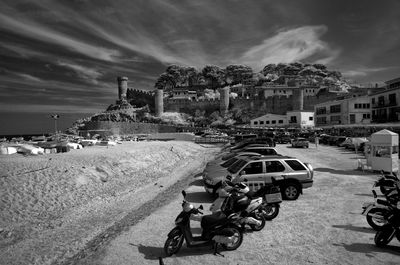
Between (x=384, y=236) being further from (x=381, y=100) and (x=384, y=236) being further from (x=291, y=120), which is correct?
(x=291, y=120)

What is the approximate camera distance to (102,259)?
20.3ft

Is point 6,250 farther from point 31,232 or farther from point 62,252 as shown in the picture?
point 62,252

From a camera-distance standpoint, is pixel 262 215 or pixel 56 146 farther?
pixel 56 146

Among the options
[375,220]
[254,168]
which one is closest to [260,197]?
[254,168]

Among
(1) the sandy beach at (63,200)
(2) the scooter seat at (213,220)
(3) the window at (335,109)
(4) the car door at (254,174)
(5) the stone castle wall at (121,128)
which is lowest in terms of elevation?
(1) the sandy beach at (63,200)

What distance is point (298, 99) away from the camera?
78875mm

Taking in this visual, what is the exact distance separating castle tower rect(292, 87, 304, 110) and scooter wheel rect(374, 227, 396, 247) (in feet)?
253

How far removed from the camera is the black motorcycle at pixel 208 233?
598 cm

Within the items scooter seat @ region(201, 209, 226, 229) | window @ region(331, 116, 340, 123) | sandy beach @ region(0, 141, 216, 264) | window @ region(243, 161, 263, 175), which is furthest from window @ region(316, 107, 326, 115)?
scooter seat @ region(201, 209, 226, 229)

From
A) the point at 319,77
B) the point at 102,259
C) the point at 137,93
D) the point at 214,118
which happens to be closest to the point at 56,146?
the point at 102,259

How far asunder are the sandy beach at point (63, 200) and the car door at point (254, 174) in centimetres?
483

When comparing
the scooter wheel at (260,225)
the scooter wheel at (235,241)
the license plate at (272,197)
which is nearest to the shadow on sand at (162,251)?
the scooter wheel at (235,241)

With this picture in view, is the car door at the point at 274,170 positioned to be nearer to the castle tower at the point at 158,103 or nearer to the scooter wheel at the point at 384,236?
the scooter wheel at the point at 384,236

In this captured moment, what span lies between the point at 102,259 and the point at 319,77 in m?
117
